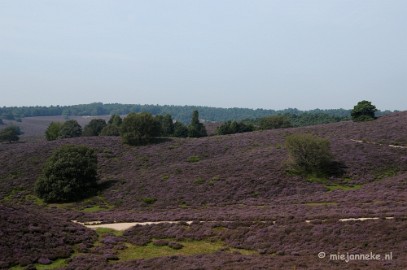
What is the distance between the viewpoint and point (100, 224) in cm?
3712

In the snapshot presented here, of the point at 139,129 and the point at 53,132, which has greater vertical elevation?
the point at 139,129

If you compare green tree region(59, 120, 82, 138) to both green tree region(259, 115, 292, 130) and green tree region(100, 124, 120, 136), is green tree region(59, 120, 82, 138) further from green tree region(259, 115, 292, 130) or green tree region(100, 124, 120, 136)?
green tree region(259, 115, 292, 130)

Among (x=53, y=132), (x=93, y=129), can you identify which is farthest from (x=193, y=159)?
(x=53, y=132)

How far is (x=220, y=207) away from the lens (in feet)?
148

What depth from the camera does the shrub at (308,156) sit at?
179 ft

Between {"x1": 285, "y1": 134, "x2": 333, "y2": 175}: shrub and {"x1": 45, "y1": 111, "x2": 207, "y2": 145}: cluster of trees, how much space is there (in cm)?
3720

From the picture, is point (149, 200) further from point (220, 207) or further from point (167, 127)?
point (167, 127)

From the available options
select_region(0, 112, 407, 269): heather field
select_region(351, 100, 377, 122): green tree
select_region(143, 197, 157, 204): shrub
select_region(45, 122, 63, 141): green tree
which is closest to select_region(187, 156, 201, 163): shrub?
select_region(0, 112, 407, 269): heather field

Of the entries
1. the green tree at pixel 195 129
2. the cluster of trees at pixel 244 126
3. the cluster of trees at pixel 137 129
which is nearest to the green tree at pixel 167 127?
the cluster of trees at pixel 137 129

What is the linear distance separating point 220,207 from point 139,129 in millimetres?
42422

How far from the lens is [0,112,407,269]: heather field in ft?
80.7

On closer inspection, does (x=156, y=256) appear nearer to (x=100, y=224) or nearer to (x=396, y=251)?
(x=100, y=224)

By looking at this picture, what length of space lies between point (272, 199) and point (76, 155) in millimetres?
31685

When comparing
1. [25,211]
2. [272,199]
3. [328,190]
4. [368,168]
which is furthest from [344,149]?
[25,211]
